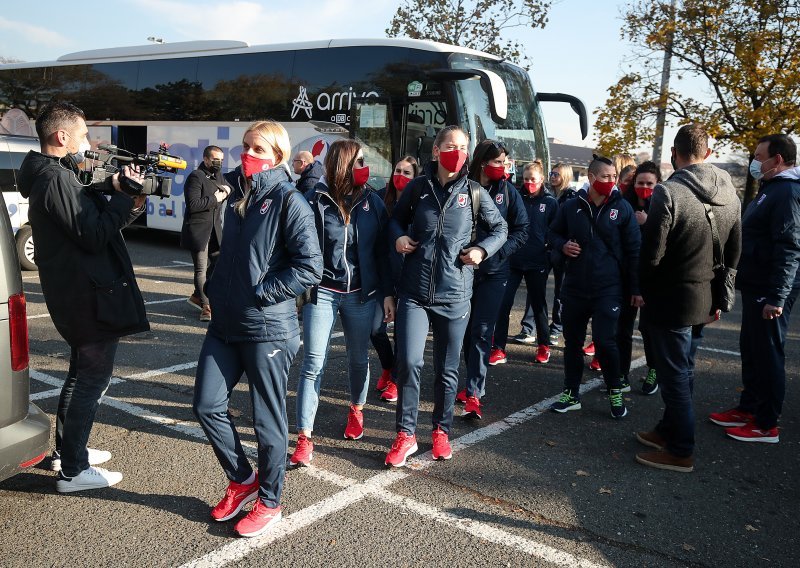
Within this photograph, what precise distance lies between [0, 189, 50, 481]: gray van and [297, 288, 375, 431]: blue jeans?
1422mm

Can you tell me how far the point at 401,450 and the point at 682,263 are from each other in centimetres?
207

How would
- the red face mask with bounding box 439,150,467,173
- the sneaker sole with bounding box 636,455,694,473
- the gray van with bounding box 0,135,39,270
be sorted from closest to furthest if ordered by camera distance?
1. the red face mask with bounding box 439,150,467,173
2. the sneaker sole with bounding box 636,455,694,473
3. the gray van with bounding box 0,135,39,270

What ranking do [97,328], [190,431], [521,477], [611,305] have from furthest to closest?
[611,305] < [190,431] < [521,477] < [97,328]

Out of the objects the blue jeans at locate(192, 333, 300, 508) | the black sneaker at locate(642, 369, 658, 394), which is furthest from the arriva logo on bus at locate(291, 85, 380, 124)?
the blue jeans at locate(192, 333, 300, 508)

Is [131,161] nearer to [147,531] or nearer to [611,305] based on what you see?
[147,531]

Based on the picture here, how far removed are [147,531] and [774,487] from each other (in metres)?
3.54

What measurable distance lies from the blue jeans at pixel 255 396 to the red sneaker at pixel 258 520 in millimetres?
33

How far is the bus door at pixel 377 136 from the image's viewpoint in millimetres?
10781

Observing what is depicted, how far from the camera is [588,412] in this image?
5.18m

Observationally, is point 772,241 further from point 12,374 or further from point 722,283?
point 12,374

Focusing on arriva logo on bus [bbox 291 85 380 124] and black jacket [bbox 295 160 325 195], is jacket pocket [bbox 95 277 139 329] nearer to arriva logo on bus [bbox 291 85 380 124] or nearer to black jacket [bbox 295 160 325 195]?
black jacket [bbox 295 160 325 195]

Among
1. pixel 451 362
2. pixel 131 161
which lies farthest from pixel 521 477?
pixel 131 161

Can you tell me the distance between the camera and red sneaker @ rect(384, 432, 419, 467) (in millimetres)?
3949

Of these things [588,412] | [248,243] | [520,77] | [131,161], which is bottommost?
[588,412]
